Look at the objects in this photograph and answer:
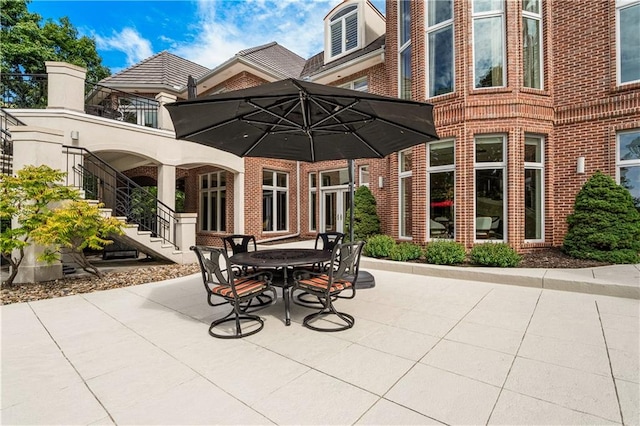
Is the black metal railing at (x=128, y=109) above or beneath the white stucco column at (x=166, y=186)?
above

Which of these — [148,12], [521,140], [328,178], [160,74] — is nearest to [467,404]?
[521,140]

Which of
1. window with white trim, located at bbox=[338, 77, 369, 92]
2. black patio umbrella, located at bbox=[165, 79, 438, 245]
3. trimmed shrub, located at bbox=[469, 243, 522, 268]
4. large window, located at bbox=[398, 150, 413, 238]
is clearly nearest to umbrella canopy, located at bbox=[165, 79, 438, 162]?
black patio umbrella, located at bbox=[165, 79, 438, 245]

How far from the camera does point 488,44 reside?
24.3 feet

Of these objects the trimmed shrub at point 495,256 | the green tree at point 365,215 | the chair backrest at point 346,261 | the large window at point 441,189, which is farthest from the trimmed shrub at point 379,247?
the chair backrest at point 346,261

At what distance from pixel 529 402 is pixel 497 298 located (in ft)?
9.24

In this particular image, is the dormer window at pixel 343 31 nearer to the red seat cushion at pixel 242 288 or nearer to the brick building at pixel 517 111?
the brick building at pixel 517 111

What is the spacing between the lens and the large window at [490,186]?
7.17m

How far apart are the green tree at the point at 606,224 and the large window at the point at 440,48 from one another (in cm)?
388

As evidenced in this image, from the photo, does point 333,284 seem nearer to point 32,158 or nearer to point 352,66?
point 32,158

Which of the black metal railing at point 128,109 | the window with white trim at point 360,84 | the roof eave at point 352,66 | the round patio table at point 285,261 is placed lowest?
the round patio table at point 285,261

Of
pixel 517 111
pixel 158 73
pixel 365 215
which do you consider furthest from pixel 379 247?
pixel 158 73

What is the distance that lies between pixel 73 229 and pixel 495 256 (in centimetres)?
815

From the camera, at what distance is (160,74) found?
13.0 m

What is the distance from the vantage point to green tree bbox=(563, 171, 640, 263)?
19.7 feet
